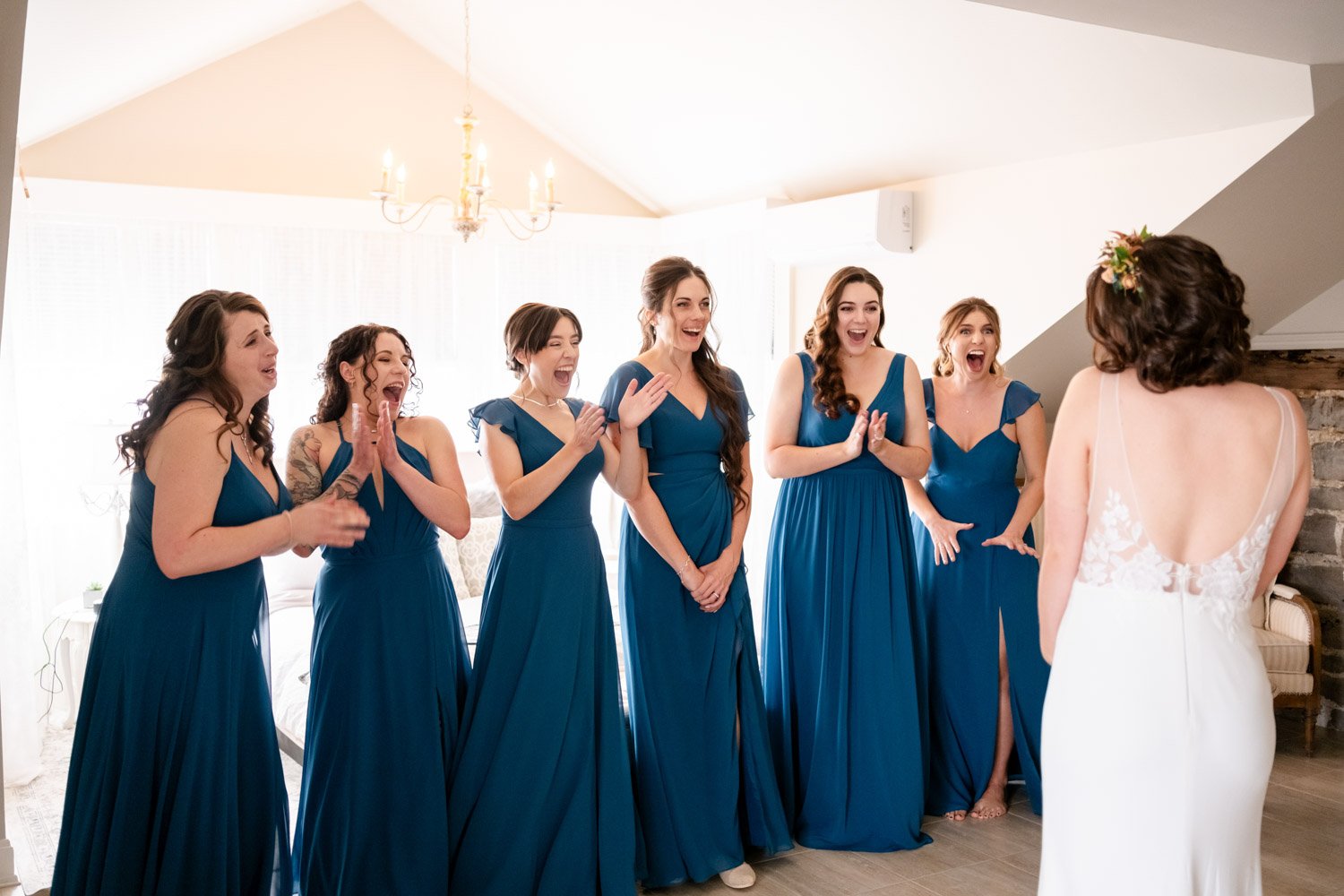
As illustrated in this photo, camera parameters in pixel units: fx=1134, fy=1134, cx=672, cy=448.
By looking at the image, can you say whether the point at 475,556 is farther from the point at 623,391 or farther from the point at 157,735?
the point at 157,735

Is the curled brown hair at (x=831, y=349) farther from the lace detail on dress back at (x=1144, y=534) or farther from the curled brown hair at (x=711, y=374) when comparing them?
the lace detail on dress back at (x=1144, y=534)

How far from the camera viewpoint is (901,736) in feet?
11.4

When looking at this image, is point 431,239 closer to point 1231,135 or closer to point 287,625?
point 287,625

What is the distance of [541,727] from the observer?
9.39 ft

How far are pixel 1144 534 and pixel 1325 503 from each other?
139 inches

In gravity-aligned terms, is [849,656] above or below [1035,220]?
below

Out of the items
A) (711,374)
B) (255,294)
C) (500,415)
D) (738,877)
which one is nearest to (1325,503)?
(711,374)

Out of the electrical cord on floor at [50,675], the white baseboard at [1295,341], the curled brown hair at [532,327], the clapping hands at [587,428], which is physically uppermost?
the white baseboard at [1295,341]

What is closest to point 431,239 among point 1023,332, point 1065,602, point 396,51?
point 396,51

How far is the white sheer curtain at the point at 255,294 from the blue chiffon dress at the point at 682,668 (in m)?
2.72

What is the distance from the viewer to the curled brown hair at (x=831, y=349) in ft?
11.4

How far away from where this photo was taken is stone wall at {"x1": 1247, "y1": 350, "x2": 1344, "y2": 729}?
480 centimetres

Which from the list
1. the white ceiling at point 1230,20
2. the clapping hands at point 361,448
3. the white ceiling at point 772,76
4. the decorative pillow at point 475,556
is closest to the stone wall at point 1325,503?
the white ceiling at point 772,76

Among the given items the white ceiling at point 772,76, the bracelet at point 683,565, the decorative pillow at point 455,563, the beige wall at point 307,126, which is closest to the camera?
the bracelet at point 683,565
